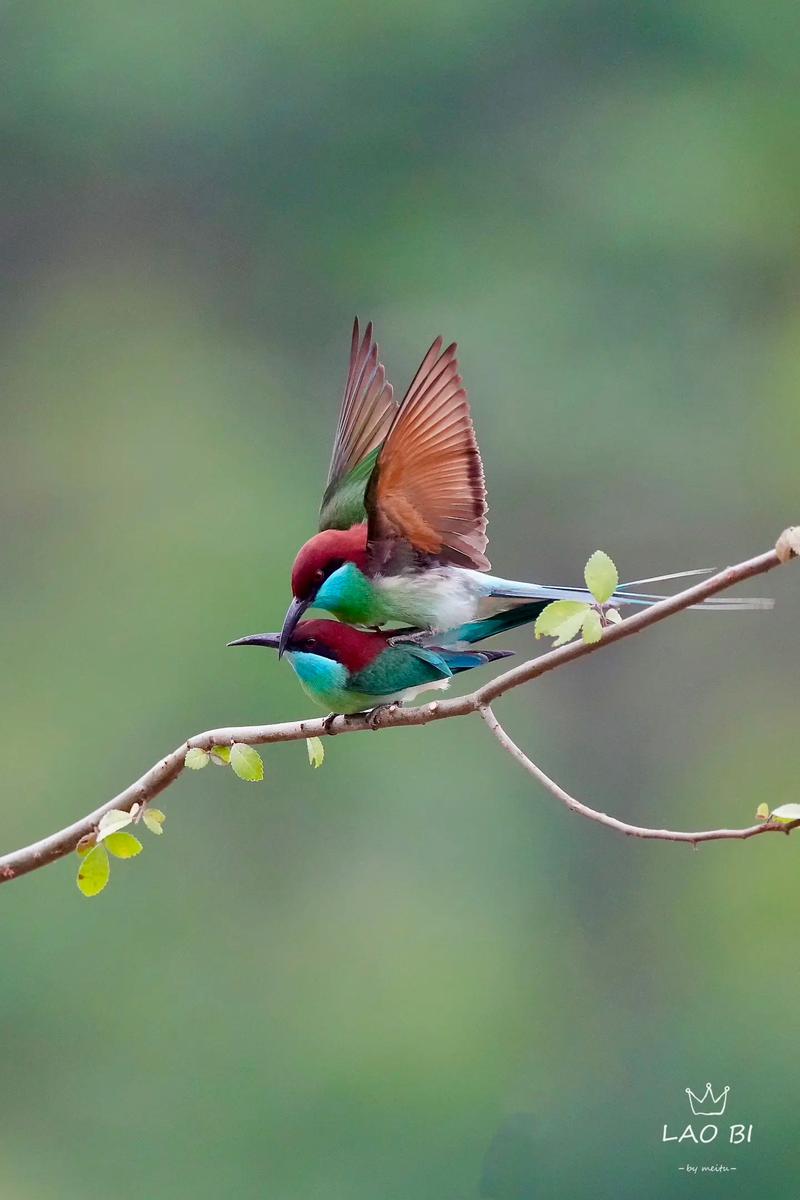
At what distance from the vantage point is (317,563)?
2.58ft

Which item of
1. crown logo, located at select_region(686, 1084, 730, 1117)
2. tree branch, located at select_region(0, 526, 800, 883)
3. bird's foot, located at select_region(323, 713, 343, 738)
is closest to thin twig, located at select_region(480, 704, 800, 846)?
tree branch, located at select_region(0, 526, 800, 883)

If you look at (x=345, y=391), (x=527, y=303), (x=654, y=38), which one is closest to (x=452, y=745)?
(x=527, y=303)

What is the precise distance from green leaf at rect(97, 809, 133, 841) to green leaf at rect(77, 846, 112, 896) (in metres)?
0.01

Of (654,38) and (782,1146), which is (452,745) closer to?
(782,1146)

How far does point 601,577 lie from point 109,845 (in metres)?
0.30

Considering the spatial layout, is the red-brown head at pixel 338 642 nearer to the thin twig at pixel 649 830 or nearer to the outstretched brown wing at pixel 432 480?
the outstretched brown wing at pixel 432 480

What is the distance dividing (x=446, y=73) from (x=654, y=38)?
0.44 m

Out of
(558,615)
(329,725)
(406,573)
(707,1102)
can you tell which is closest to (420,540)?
(406,573)

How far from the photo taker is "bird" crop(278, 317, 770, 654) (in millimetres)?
771

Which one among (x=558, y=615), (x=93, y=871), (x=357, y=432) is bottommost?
(x=93, y=871)

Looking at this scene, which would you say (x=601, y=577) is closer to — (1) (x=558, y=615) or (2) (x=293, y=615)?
(1) (x=558, y=615)

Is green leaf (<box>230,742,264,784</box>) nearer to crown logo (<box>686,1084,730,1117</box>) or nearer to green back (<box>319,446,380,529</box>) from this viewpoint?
green back (<box>319,446,380,529</box>)

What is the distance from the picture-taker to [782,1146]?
2520 mm

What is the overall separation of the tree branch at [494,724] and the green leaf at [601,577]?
21 mm
